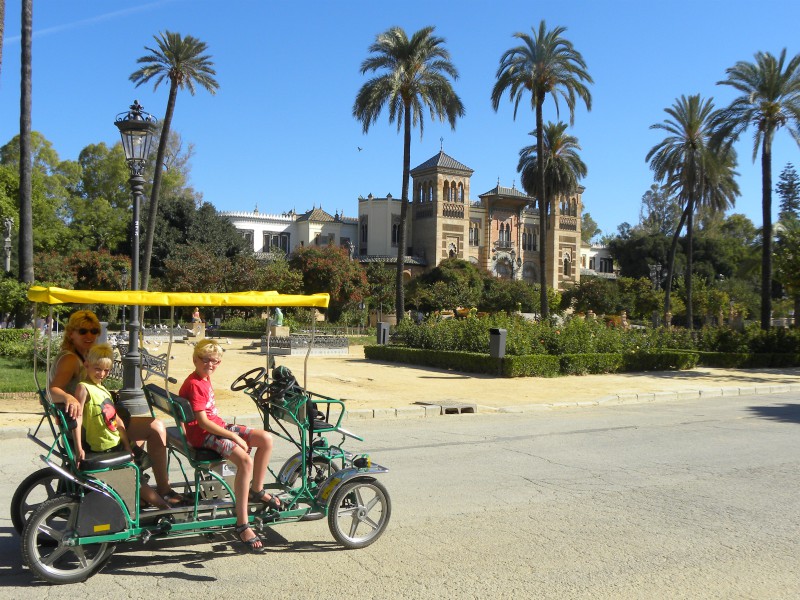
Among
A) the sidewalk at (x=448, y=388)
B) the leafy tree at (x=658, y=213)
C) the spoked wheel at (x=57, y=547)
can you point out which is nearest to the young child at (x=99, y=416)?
the spoked wheel at (x=57, y=547)

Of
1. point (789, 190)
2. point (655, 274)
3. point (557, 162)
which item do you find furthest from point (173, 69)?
point (789, 190)

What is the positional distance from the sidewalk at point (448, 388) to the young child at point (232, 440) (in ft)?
20.2

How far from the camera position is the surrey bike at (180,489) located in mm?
4965

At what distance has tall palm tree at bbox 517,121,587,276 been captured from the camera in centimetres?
4941

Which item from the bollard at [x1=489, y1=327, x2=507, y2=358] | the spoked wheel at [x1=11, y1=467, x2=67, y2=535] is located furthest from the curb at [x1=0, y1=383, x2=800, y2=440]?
the spoked wheel at [x1=11, y1=467, x2=67, y2=535]

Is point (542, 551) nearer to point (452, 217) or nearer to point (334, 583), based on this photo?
point (334, 583)

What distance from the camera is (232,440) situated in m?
5.55

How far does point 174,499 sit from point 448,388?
12.9 metres

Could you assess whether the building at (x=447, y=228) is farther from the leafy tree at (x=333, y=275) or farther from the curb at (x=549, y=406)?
the curb at (x=549, y=406)

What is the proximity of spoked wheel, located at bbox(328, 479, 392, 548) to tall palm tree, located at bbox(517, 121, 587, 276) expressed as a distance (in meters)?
43.7

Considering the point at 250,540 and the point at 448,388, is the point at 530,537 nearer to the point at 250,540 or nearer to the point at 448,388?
the point at 250,540

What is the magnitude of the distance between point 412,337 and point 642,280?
50.0 meters

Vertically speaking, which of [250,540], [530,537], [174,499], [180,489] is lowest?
[530,537]

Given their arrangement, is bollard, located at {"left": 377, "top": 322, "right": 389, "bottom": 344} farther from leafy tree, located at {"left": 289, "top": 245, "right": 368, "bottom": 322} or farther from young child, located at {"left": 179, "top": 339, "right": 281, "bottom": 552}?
young child, located at {"left": 179, "top": 339, "right": 281, "bottom": 552}
